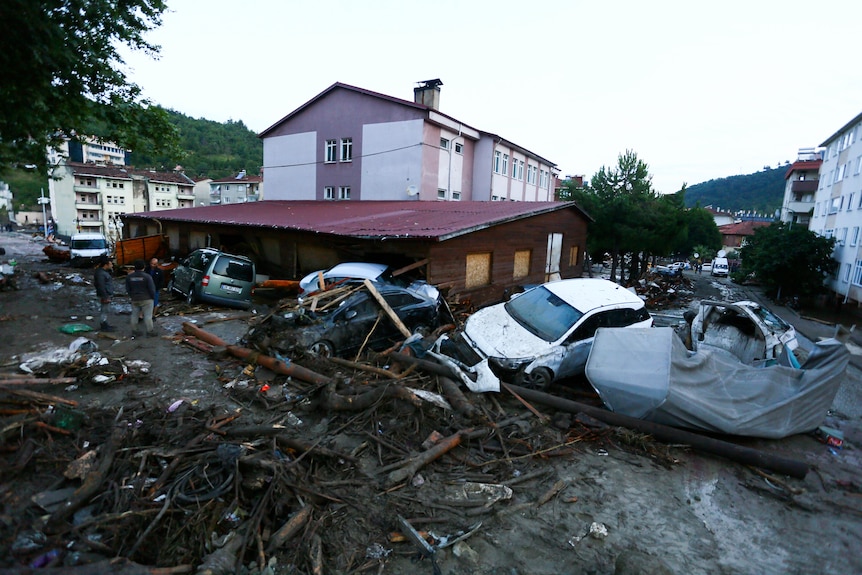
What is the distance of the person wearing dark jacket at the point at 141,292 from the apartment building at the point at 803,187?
62.9 m

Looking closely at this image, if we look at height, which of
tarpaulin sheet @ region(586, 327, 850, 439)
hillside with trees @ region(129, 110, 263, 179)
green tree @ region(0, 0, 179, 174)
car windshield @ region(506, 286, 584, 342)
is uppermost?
hillside with trees @ region(129, 110, 263, 179)

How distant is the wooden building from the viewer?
12.1 metres

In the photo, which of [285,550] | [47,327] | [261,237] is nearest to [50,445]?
[285,550]

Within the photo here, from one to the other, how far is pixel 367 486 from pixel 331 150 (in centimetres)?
2398

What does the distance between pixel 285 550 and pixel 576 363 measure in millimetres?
6021

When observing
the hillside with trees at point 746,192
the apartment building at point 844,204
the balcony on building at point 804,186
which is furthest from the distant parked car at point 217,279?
the hillside with trees at point 746,192

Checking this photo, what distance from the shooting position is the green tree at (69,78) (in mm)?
5574

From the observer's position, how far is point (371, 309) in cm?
897

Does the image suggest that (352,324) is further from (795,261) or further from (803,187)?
(803,187)

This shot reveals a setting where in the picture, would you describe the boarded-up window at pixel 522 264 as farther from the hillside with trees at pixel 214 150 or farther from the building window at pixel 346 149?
the hillside with trees at pixel 214 150

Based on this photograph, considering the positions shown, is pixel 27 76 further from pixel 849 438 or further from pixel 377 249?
pixel 849 438

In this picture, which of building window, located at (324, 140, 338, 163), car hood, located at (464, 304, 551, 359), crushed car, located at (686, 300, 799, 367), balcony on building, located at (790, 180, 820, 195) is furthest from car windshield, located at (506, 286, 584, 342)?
balcony on building, located at (790, 180, 820, 195)

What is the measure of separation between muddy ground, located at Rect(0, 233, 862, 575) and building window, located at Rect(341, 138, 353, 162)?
19593mm

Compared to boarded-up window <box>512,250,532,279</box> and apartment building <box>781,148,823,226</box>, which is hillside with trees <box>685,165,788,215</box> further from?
boarded-up window <box>512,250,532,279</box>
